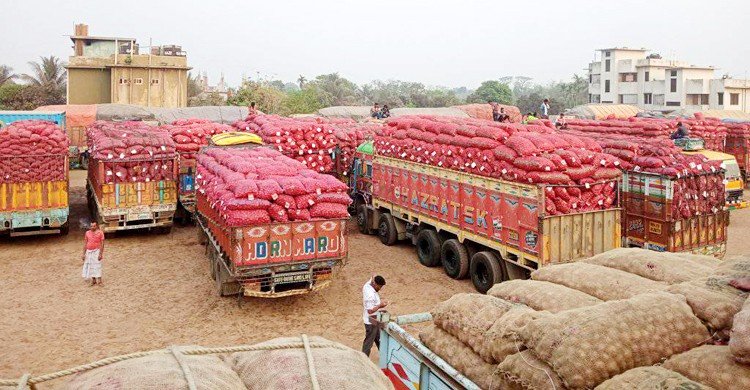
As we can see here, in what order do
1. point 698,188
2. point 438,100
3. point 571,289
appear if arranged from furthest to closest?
point 438,100
point 698,188
point 571,289

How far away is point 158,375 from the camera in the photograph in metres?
3.10

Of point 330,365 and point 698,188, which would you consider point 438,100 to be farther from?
point 330,365

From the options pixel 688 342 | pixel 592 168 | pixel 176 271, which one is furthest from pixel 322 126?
pixel 688 342

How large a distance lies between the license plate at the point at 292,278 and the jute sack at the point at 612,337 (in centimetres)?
666

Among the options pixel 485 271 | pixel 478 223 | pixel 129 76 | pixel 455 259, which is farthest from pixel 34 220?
pixel 129 76

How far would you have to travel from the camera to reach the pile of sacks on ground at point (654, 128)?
841 inches

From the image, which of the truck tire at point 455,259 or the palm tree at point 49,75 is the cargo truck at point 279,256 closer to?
the truck tire at point 455,259

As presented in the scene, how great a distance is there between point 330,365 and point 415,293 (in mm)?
8571

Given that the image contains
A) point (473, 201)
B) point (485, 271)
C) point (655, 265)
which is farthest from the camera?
point (473, 201)

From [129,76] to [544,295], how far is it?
4170cm

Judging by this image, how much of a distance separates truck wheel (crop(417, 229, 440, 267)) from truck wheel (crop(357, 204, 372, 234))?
275 centimetres

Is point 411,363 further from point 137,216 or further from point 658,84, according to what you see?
point 658,84

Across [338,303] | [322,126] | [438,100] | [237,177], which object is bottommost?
[338,303]

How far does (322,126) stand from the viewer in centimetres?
1802
